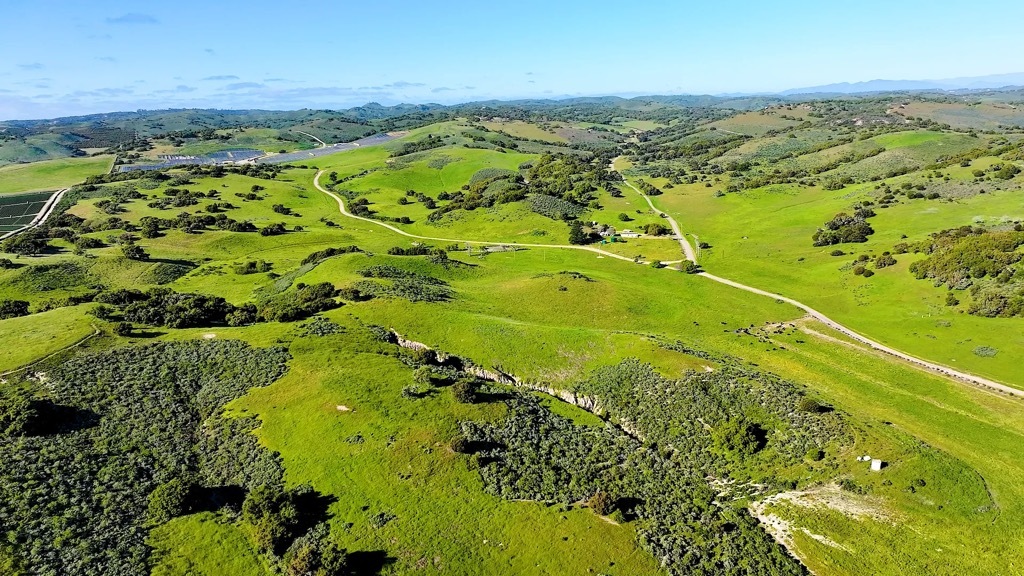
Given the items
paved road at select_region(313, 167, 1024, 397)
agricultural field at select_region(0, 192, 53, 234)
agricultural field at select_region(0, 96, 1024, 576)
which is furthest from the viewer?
agricultural field at select_region(0, 192, 53, 234)

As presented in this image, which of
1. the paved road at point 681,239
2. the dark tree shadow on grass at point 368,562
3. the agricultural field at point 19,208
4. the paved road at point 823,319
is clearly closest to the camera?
the dark tree shadow on grass at point 368,562

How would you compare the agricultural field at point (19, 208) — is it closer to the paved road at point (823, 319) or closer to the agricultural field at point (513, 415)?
the agricultural field at point (513, 415)

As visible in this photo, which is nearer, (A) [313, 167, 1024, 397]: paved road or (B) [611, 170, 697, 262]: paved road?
(A) [313, 167, 1024, 397]: paved road

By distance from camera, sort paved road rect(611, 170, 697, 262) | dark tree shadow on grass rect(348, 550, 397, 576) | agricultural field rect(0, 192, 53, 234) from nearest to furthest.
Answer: dark tree shadow on grass rect(348, 550, 397, 576) < paved road rect(611, 170, 697, 262) < agricultural field rect(0, 192, 53, 234)

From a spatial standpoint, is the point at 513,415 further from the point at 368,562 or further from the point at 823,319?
the point at 823,319

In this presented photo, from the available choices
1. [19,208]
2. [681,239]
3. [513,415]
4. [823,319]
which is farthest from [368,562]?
[19,208]

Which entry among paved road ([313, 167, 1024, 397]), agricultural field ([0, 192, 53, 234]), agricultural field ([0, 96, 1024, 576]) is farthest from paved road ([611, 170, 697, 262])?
agricultural field ([0, 192, 53, 234])

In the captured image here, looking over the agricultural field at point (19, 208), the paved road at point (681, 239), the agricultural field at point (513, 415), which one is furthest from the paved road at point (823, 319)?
the agricultural field at point (19, 208)

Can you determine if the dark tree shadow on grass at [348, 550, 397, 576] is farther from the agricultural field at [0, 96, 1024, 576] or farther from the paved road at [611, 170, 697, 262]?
the paved road at [611, 170, 697, 262]

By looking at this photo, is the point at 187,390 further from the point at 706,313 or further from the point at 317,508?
the point at 706,313
